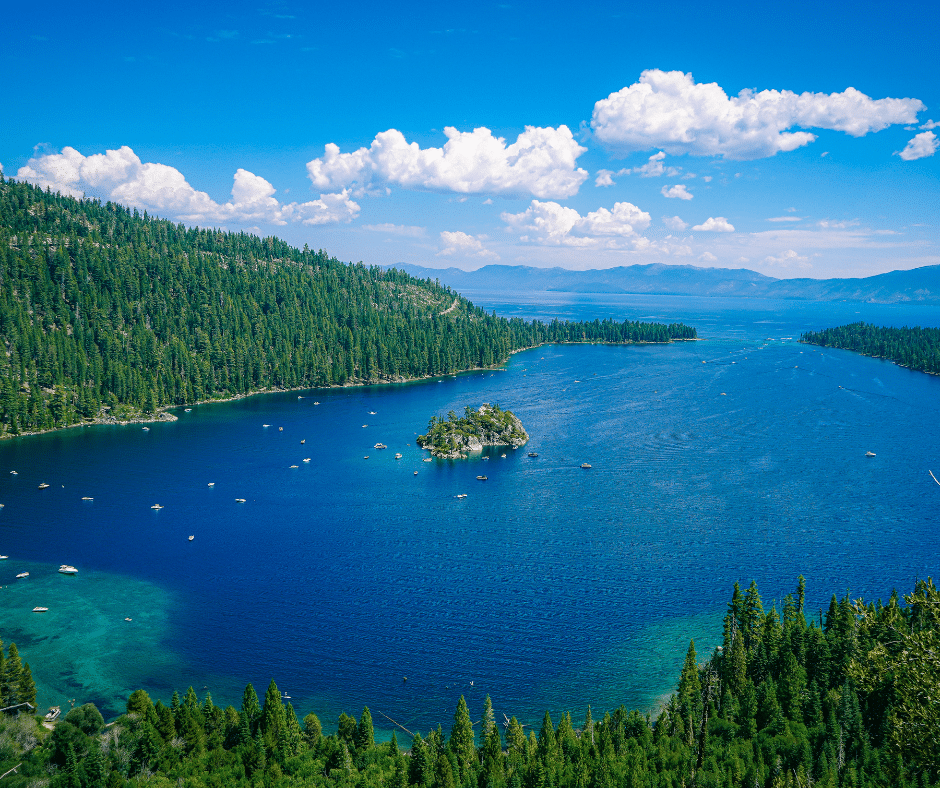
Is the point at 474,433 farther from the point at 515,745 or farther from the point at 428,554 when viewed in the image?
the point at 515,745

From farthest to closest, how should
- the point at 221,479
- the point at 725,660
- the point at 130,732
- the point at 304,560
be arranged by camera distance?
the point at 221,479
the point at 304,560
the point at 725,660
the point at 130,732

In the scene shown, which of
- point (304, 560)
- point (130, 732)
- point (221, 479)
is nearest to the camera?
point (130, 732)

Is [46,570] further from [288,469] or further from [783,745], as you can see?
[783,745]

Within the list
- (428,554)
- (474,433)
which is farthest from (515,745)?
(474,433)

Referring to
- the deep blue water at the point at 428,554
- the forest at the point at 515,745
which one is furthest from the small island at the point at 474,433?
the forest at the point at 515,745

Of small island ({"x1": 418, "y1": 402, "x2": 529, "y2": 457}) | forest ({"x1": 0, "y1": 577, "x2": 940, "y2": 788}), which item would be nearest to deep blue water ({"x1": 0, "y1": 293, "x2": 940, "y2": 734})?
small island ({"x1": 418, "y1": 402, "x2": 529, "y2": 457})

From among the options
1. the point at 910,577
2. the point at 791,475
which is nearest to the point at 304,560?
the point at 910,577
